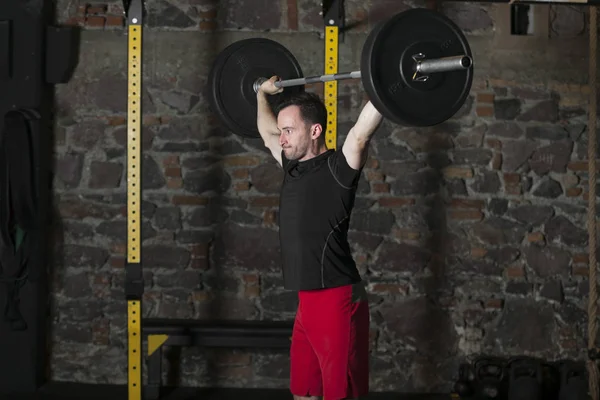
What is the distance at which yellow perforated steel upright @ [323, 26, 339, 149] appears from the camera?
10.9ft

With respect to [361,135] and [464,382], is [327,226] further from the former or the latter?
[464,382]

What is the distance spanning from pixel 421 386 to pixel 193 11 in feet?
6.98

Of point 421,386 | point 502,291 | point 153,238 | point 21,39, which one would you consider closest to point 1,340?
point 153,238

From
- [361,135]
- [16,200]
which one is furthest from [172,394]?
[361,135]

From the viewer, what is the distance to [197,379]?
3943mm

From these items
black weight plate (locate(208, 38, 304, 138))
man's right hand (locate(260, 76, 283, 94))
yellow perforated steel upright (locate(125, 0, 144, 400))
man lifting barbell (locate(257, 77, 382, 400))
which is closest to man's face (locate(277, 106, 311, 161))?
man lifting barbell (locate(257, 77, 382, 400))

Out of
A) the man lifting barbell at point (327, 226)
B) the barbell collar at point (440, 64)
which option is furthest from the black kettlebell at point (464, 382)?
the barbell collar at point (440, 64)

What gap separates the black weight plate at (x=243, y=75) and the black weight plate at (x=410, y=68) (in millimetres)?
944

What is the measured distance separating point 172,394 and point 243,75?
1.60 m

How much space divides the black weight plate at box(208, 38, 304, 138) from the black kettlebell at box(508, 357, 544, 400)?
1616 mm

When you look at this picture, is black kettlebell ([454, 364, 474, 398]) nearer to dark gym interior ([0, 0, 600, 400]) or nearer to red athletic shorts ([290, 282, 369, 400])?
dark gym interior ([0, 0, 600, 400])

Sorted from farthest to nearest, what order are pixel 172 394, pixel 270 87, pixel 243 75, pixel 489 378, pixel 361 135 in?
pixel 172 394 → pixel 489 378 → pixel 243 75 → pixel 270 87 → pixel 361 135

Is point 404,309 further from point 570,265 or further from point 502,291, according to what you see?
point 570,265

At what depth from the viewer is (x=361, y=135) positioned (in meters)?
2.46
